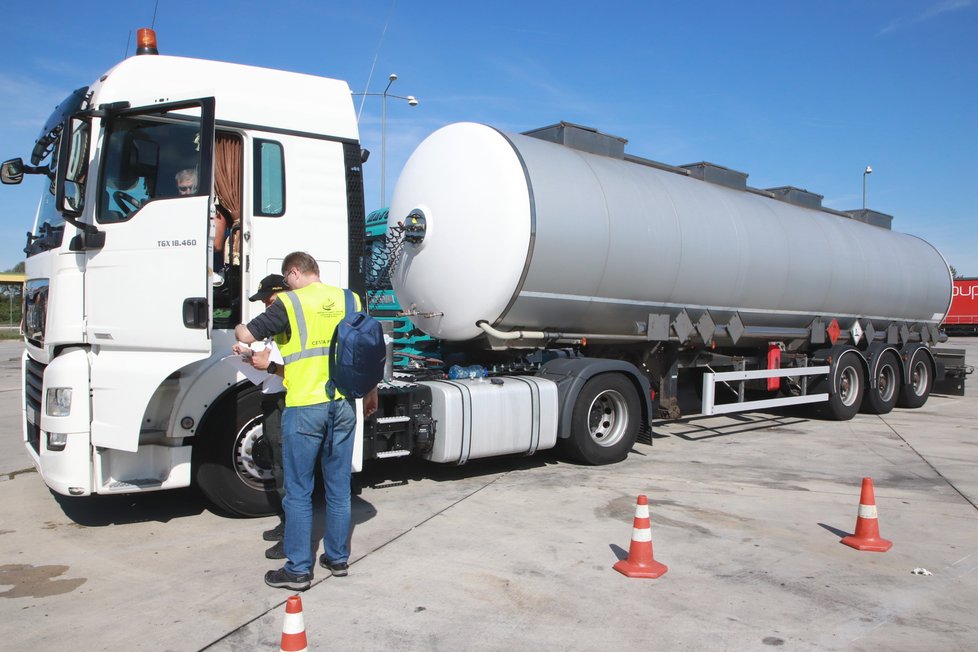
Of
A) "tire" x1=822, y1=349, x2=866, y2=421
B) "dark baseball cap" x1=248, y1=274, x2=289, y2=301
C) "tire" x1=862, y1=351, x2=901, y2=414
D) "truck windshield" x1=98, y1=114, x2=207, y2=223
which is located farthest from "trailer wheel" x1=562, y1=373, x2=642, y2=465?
"tire" x1=862, y1=351, x2=901, y2=414

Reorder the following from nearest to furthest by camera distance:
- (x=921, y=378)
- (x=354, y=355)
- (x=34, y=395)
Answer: (x=354, y=355) → (x=34, y=395) → (x=921, y=378)

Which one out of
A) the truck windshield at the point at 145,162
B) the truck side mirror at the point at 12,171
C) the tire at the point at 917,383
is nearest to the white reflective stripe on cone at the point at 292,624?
the truck windshield at the point at 145,162

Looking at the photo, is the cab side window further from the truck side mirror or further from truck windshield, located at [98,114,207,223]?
the truck side mirror

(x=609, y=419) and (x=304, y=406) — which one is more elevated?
(x=304, y=406)

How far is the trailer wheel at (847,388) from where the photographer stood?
38.6ft

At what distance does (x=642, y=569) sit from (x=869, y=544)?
74.8 inches

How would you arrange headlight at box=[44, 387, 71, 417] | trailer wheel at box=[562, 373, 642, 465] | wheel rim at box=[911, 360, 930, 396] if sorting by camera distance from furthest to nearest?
wheel rim at box=[911, 360, 930, 396]
trailer wheel at box=[562, 373, 642, 465]
headlight at box=[44, 387, 71, 417]

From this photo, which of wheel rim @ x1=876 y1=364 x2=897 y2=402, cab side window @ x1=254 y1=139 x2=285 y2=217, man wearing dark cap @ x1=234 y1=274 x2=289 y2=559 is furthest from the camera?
wheel rim @ x1=876 y1=364 x2=897 y2=402

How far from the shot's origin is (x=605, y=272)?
798 centimetres

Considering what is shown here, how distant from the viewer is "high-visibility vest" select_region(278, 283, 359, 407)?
432 cm

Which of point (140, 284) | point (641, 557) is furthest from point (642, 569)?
point (140, 284)

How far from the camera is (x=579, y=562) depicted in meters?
4.97

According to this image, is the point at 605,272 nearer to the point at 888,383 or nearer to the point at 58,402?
the point at 58,402

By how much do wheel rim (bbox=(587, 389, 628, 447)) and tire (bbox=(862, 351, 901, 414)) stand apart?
6499mm
